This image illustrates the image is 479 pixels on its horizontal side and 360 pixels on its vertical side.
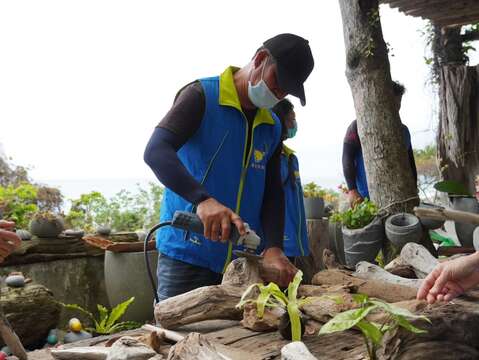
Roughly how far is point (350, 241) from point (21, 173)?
4.46m

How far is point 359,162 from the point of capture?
5270 millimetres

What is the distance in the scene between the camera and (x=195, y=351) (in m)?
1.24

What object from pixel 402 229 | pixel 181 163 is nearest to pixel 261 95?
pixel 181 163

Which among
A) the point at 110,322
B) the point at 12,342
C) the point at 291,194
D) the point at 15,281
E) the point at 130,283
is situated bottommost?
the point at 110,322

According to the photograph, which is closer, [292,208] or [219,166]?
[219,166]

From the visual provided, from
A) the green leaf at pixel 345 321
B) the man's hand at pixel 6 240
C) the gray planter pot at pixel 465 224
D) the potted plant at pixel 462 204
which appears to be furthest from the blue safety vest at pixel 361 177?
the green leaf at pixel 345 321

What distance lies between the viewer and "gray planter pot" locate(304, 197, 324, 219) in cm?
547

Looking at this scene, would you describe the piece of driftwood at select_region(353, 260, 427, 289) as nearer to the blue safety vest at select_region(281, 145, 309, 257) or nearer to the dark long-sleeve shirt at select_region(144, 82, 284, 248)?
the dark long-sleeve shirt at select_region(144, 82, 284, 248)

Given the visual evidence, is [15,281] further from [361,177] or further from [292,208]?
[361,177]

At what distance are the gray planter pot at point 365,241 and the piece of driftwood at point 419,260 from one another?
7.12 feet

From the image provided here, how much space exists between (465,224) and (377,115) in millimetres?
1554

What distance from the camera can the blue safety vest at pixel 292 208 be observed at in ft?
12.0

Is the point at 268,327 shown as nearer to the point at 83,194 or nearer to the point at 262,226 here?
the point at 262,226

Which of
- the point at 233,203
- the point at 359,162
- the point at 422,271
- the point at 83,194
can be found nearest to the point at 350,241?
the point at 359,162
